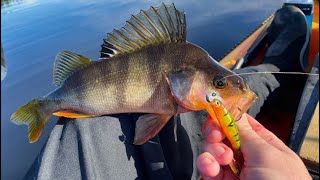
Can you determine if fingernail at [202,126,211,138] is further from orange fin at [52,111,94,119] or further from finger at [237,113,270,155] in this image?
orange fin at [52,111,94,119]

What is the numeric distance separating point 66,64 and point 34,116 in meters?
0.18

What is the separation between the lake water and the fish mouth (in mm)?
252

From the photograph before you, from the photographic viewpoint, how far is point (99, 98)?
1.04m

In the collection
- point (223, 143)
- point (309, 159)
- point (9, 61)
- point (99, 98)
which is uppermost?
point (9, 61)

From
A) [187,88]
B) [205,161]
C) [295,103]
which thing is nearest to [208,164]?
[205,161]

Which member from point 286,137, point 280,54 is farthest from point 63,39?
point 280,54

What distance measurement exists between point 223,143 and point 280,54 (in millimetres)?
2166

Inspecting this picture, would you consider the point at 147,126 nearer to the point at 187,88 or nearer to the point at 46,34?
the point at 187,88

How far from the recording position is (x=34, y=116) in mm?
982

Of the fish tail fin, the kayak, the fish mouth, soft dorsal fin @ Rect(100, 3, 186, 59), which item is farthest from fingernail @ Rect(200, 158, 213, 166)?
the kayak

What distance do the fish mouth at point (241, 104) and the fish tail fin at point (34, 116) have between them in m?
0.54

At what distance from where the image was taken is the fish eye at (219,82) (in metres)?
0.95

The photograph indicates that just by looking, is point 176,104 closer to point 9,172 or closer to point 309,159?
point 9,172

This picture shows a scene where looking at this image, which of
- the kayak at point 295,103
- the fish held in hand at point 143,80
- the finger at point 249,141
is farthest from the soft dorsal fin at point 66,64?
the kayak at point 295,103
